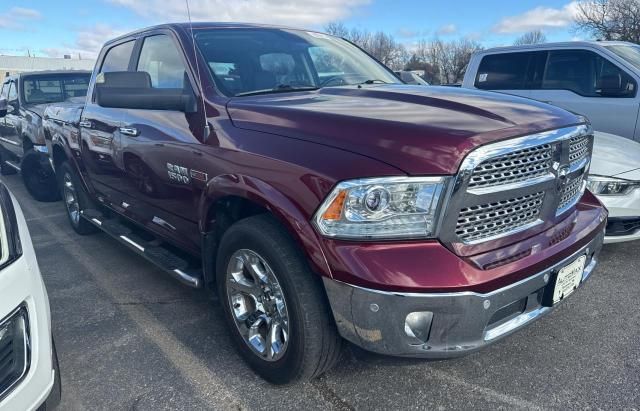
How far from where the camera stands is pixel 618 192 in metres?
3.92

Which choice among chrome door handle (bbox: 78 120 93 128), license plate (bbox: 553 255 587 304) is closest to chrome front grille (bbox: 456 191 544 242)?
license plate (bbox: 553 255 587 304)

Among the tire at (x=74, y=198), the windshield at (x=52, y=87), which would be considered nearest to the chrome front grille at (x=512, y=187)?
the tire at (x=74, y=198)

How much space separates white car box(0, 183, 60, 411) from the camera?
1734 mm

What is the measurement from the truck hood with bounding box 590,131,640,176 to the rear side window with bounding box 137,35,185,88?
10.9ft

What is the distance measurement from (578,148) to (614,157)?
1.90m

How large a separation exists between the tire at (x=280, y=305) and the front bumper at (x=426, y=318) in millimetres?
138

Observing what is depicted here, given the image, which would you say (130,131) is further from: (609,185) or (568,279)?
(609,185)

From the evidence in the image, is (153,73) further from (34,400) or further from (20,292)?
(34,400)

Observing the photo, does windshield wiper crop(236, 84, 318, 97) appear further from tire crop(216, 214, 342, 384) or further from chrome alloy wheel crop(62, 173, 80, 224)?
chrome alloy wheel crop(62, 173, 80, 224)

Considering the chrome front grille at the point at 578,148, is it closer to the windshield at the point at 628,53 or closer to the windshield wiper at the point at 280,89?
the windshield wiper at the point at 280,89

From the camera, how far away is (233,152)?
2.49 metres

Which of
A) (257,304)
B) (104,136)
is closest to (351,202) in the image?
(257,304)

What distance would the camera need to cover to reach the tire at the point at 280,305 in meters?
2.18

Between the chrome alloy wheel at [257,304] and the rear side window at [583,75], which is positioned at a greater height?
Result: the rear side window at [583,75]
